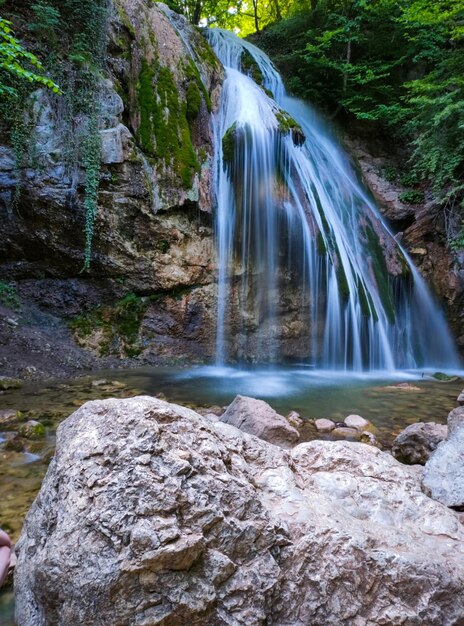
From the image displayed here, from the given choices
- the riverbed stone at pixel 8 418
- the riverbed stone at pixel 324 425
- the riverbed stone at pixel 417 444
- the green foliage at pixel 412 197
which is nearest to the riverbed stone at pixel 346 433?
the riverbed stone at pixel 324 425

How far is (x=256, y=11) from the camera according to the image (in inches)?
745

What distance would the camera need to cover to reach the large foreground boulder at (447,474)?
2166 mm

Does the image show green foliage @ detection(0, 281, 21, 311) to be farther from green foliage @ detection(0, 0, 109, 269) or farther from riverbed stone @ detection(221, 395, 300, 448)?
riverbed stone @ detection(221, 395, 300, 448)

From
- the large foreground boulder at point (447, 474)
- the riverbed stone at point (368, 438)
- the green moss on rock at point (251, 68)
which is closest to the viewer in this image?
the large foreground boulder at point (447, 474)

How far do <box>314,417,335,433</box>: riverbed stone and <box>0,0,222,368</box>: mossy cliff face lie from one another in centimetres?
424

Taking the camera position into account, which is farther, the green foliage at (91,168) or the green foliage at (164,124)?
the green foliage at (164,124)

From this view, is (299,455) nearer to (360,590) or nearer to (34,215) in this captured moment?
(360,590)

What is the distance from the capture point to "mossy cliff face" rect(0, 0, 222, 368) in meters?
7.20

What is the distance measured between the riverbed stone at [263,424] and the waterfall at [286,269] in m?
4.83

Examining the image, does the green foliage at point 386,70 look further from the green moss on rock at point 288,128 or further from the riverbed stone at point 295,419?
the riverbed stone at point 295,419

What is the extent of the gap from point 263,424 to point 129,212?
18.4 feet

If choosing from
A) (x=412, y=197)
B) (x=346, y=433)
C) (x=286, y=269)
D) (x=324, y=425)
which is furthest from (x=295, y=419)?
(x=412, y=197)

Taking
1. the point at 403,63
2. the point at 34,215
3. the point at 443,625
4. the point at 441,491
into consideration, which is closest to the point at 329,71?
the point at 403,63

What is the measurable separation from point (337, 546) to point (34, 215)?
7.69 m
